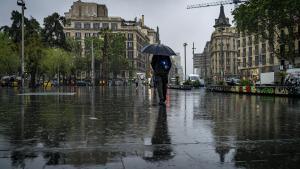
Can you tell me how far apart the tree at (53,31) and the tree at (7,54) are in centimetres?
1580

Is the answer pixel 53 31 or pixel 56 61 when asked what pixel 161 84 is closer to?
pixel 56 61

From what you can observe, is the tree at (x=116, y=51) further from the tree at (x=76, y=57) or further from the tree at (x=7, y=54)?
the tree at (x=7, y=54)

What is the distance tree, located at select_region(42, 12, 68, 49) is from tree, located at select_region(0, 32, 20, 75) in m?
15.8

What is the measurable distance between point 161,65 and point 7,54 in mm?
55387

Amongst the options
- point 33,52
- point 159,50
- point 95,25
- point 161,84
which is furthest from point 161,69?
point 95,25

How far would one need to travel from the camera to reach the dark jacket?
50.9 feet

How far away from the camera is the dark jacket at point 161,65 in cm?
1551

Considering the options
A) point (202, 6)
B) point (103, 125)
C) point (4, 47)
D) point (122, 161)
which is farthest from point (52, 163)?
point (202, 6)

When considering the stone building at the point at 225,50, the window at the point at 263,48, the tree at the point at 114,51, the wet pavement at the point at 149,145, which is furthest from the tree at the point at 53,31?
the wet pavement at the point at 149,145

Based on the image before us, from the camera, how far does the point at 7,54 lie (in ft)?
214

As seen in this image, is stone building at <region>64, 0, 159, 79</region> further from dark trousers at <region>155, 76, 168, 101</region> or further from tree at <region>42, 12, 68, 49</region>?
dark trousers at <region>155, 76, 168, 101</region>

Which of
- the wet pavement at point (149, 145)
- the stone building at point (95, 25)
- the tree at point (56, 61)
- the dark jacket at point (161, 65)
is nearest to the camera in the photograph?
the wet pavement at point (149, 145)

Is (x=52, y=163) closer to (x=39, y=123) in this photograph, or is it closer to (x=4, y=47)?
(x=39, y=123)

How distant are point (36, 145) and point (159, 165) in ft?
7.37
